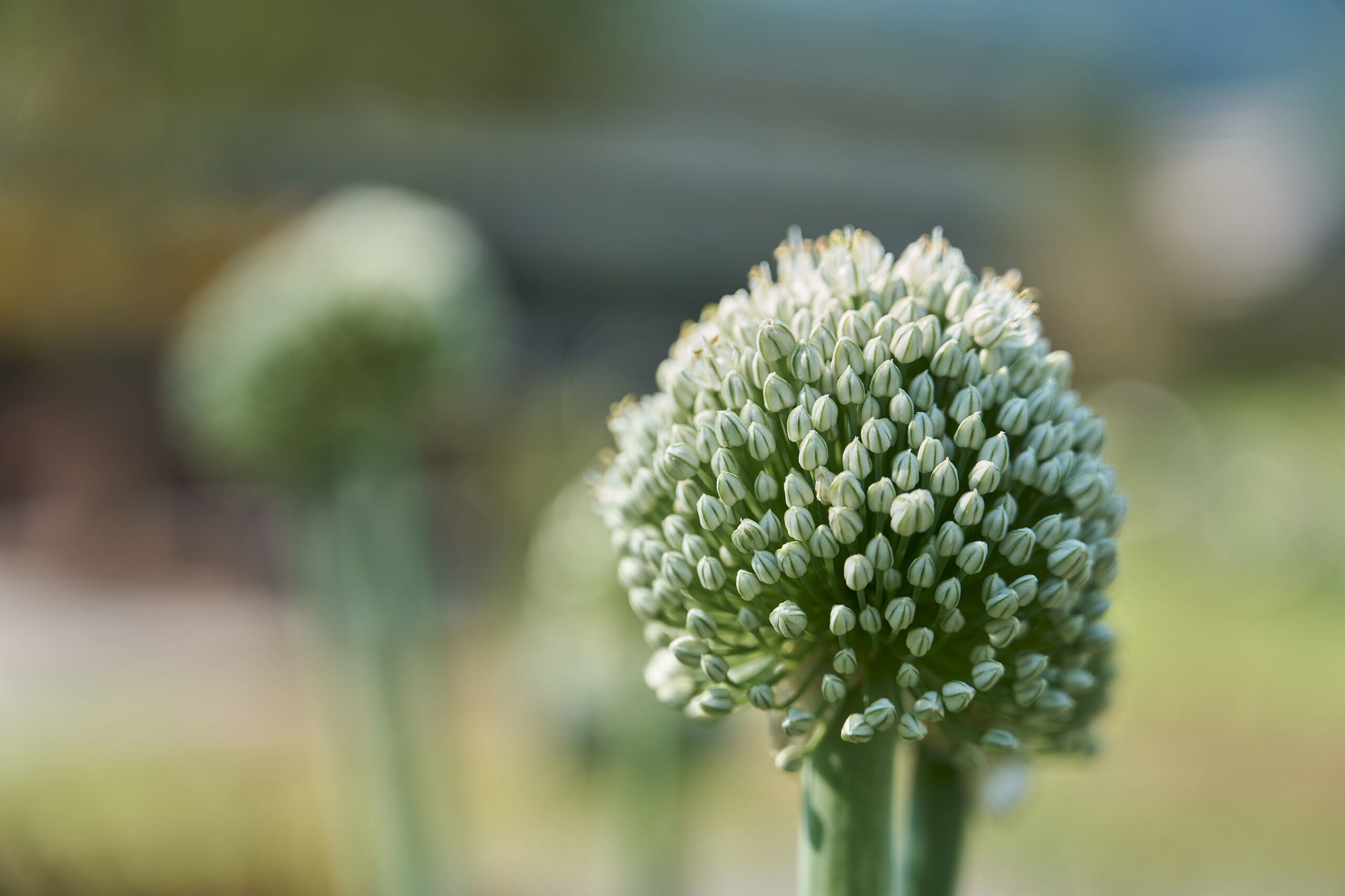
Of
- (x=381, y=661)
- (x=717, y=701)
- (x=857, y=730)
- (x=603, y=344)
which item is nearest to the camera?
(x=857, y=730)

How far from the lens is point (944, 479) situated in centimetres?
104

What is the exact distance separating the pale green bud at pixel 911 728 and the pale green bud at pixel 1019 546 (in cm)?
19

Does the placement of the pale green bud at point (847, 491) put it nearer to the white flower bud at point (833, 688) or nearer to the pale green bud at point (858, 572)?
the pale green bud at point (858, 572)

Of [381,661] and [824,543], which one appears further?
[381,661]

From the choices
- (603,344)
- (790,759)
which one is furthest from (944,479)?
(603,344)

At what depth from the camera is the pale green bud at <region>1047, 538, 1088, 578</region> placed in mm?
1027

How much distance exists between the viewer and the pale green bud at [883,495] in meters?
1.03

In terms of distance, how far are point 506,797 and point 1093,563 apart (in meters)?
7.10

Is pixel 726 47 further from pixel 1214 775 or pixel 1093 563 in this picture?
pixel 1093 563

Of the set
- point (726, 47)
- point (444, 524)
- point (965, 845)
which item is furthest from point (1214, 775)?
point (726, 47)

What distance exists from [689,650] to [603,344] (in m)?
16.7

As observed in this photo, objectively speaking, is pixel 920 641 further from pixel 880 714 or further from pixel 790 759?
pixel 790 759

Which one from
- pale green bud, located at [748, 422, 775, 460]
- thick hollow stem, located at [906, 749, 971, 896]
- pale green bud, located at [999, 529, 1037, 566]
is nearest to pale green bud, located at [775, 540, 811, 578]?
pale green bud, located at [748, 422, 775, 460]

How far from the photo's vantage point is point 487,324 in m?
4.54
